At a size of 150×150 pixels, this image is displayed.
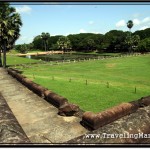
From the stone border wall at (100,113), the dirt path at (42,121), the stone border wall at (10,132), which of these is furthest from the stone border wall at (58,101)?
the stone border wall at (10,132)

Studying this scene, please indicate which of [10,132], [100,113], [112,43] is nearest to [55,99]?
[100,113]

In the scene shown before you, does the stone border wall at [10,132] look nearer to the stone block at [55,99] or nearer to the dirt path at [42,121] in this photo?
the dirt path at [42,121]

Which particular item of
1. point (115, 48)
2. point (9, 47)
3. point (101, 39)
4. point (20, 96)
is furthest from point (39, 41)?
point (20, 96)

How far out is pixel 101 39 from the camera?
143875 mm

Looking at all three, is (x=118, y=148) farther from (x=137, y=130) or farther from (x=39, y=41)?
(x=39, y=41)

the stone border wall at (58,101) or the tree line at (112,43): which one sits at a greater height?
the tree line at (112,43)

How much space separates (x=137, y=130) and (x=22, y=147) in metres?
2.41

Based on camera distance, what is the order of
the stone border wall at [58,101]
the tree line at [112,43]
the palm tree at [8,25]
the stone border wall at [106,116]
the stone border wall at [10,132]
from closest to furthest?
the stone border wall at [10,132] → the stone border wall at [106,116] → the stone border wall at [58,101] → the palm tree at [8,25] → the tree line at [112,43]

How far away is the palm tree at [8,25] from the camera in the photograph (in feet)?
127

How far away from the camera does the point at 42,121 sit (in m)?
7.80

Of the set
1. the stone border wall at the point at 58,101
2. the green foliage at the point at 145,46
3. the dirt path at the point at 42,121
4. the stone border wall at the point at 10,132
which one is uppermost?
the green foliage at the point at 145,46

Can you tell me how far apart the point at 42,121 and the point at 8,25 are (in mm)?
35038

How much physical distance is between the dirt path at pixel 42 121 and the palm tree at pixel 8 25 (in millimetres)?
30325

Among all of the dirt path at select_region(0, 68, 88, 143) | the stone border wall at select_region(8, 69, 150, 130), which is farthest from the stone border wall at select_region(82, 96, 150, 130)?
the dirt path at select_region(0, 68, 88, 143)
